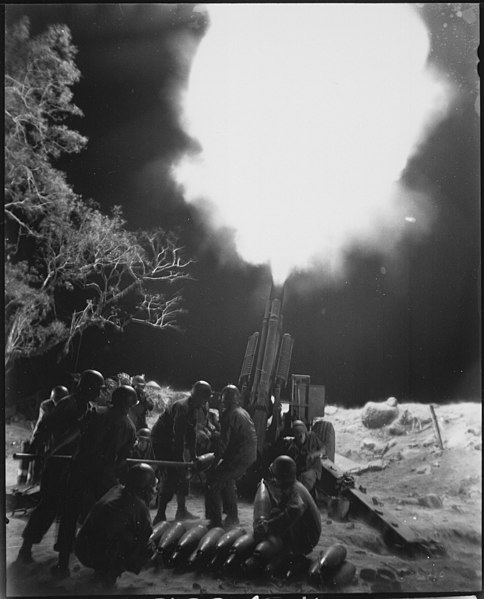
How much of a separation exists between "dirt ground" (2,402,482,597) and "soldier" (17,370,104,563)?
96 millimetres

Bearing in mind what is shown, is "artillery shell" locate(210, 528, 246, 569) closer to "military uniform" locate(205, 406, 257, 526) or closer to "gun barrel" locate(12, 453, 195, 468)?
"military uniform" locate(205, 406, 257, 526)

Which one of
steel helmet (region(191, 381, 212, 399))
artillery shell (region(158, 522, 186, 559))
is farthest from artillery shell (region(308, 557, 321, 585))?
steel helmet (region(191, 381, 212, 399))

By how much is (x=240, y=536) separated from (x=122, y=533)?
2.78 ft

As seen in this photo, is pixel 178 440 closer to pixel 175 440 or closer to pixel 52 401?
pixel 175 440

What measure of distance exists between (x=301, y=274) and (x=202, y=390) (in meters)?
1.21

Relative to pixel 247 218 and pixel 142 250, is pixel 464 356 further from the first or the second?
pixel 142 250

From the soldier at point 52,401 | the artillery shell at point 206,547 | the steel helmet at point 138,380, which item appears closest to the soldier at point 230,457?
the artillery shell at point 206,547

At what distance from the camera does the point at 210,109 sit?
195 inches

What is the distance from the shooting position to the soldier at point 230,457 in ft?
15.0

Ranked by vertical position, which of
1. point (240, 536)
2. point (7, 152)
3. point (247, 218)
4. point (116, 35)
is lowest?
point (240, 536)

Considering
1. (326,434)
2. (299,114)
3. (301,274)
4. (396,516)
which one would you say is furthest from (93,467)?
(299,114)

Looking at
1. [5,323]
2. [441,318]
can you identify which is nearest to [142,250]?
[5,323]

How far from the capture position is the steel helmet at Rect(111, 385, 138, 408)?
15.2 ft

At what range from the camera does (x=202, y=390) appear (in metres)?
4.76
